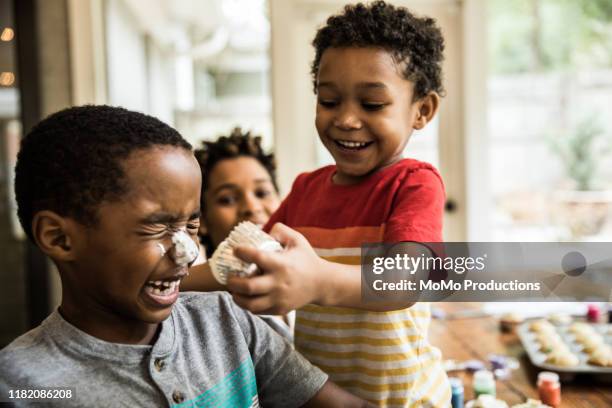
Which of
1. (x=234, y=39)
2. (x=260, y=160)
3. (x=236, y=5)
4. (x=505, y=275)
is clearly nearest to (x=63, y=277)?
(x=505, y=275)

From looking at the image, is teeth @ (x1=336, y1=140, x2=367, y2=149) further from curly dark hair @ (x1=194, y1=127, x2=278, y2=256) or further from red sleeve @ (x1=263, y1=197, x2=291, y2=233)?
curly dark hair @ (x1=194, y1=127, x2=278, y2=256)

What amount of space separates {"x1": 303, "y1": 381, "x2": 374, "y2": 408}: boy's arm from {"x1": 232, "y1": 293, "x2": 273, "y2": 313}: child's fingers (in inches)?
11.0

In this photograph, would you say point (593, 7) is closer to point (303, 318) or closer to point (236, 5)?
point (236, 5)

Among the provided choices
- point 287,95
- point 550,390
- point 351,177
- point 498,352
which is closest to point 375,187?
point 351,177

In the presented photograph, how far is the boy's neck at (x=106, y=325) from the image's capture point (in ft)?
2.01

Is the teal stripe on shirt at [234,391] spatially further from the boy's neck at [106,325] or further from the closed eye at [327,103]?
the closed eye at [327,103]

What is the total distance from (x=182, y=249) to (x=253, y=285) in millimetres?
124

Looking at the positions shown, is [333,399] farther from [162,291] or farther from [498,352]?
[498,352]

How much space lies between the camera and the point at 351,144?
0.74m

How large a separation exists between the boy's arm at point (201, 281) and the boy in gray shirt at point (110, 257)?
0.37 feet

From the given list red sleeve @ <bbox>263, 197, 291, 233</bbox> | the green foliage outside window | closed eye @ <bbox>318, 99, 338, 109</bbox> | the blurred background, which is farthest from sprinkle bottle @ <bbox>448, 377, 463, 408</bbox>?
the green foliage outside window

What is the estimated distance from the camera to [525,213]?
560cm

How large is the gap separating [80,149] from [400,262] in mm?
347

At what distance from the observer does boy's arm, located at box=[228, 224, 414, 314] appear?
0.46 metres
